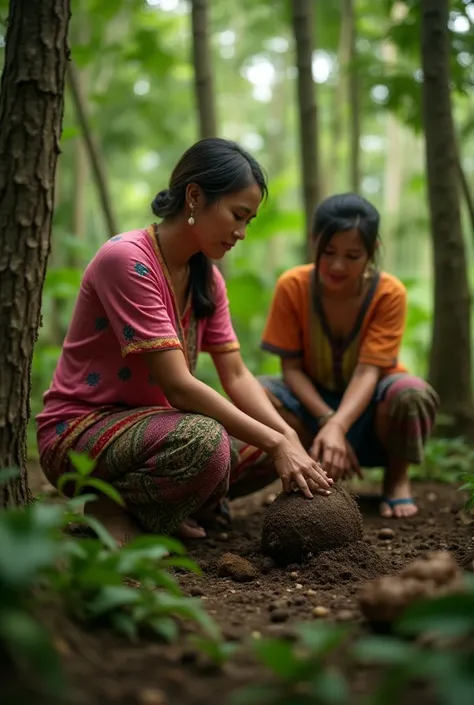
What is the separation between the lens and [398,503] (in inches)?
134

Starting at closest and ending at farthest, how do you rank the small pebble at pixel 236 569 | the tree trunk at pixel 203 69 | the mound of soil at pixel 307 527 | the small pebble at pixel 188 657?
the small pebble at pixel 188 657 → the small pebble at pixel 236 569 → the mound of soil at pixel 307 527 → the tree trunk at pixel 203 69

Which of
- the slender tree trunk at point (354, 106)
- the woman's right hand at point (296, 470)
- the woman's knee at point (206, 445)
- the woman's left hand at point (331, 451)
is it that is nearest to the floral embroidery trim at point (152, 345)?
the woman's knee at point (206, 445)

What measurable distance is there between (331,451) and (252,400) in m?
0.38

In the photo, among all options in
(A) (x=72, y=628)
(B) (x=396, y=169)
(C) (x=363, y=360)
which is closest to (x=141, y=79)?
(B) (x=396, y=169)

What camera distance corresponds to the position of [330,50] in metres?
9.35

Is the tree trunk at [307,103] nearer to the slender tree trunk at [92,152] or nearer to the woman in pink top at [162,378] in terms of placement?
the slender tree trunk at [92,152]

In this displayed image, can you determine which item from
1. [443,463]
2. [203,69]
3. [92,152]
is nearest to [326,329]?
[443,463]

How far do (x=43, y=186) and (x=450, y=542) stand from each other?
184cm

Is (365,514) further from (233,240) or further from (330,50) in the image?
(330,50)

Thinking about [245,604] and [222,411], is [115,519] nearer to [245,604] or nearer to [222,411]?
[222,411]

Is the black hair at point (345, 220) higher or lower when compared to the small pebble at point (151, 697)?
higher

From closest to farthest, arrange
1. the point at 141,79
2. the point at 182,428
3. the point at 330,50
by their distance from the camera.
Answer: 1. the point at 182,428
2. the point at 330,50
3. the point at 141,79

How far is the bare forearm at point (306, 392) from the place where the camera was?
338 centimetres

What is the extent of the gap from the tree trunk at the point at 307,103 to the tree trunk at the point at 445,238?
822 millimetres
